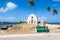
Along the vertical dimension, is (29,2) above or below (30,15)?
above

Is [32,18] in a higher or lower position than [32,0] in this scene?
lower

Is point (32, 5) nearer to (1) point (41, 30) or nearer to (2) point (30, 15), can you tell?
(2) point (30, 15)

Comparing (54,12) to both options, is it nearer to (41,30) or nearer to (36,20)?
(36,20)

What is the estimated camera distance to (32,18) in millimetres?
95188

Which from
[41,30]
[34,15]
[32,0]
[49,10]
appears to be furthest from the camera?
[49,10]

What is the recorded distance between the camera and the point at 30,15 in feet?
313

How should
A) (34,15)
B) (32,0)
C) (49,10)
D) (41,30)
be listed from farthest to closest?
(49,10) < (34,15) < (32,0) < (41,30)

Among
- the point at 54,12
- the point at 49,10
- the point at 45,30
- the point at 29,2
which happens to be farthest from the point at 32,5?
the point at 45,30

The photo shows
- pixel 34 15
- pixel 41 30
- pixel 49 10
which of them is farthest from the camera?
pixel 49 10

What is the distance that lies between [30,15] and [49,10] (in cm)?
1864

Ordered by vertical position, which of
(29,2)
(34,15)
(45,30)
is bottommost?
(45,30)

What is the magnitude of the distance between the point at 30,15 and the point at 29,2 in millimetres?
10597

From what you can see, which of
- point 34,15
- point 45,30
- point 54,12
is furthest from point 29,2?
point 45,30

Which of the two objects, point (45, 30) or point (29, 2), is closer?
point (45, 30)
